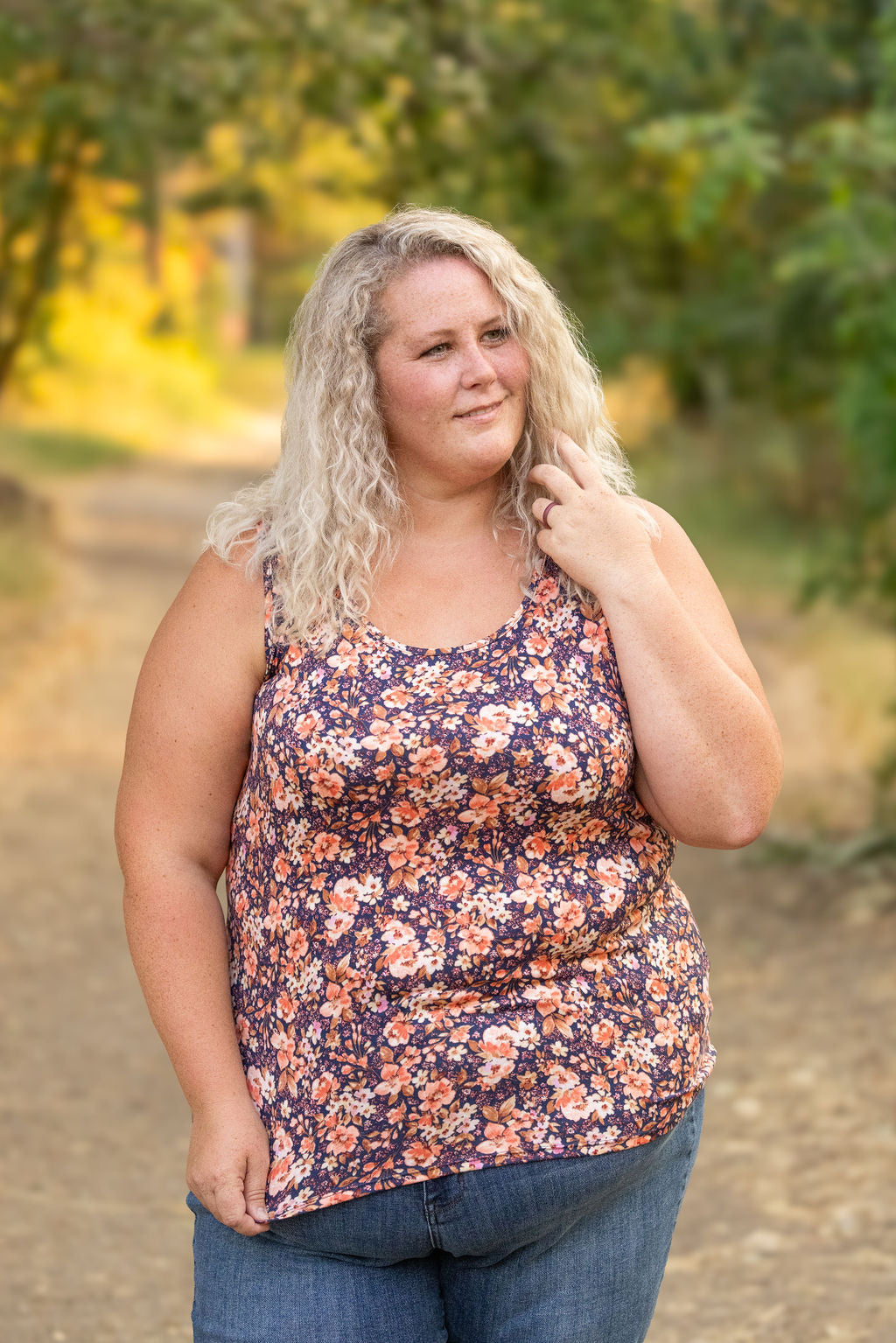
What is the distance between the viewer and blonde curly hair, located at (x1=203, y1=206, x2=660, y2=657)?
1976mm

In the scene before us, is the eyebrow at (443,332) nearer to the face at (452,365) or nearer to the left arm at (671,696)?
the face at (452,365)

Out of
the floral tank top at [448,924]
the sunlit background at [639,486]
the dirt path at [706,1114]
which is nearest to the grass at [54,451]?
the sunlit background at [639,486]

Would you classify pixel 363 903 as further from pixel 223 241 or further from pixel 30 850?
pixel 223 241

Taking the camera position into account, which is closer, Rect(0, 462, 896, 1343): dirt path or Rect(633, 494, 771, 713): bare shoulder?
Rect(633, 494, 771, 713): bare shoulder

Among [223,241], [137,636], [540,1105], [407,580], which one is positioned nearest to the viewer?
[540,1105]

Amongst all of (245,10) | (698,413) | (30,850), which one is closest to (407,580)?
(245,10)

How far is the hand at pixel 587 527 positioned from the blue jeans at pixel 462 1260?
694 mm

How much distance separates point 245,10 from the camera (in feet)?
19.5

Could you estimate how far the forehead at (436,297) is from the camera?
78.3 inches

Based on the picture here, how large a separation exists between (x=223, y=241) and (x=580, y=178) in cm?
3647

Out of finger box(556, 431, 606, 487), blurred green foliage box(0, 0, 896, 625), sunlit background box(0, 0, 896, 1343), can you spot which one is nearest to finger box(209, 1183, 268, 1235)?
finger box(556, 431, 606, 487)

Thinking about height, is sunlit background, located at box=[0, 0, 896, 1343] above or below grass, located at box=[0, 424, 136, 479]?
below

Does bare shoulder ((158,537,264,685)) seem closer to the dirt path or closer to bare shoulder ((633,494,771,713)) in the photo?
bare shoulder ((633,494,771,713))

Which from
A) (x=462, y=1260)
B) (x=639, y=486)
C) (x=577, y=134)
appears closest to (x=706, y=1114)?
(x=462, y=1260)
